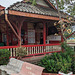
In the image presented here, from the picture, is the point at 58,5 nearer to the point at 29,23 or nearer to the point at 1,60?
the point at 29,23

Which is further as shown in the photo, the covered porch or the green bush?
the covered porch

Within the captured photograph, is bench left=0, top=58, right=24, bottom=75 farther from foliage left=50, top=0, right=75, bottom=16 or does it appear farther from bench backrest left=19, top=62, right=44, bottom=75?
foliage left=50, top=0, right=75, bottom=16

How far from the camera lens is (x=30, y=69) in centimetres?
449

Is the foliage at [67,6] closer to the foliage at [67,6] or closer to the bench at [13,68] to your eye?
the foliage at [67,6]

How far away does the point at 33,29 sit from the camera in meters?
10.7

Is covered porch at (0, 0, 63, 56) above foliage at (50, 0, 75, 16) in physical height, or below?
below

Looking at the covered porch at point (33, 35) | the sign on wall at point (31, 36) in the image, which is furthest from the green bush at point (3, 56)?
the sign on wall at point (31, 36)

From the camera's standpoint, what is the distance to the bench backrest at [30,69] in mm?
4152

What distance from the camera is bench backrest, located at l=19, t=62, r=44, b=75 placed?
415 centimetres

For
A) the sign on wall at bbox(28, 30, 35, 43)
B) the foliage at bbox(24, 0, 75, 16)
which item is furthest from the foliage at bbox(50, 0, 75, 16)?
the sign on wall at bbox(28, 30, 35, 43)

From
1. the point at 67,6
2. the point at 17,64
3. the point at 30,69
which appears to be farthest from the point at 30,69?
the point at 67,6

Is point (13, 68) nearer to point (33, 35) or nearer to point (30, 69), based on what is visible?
point (30, 69)

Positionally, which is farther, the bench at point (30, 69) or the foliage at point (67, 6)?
the foliage at point (67, 6)

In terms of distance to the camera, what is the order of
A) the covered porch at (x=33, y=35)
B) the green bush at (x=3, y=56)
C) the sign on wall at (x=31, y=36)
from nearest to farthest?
the green bush at (x=3, y=56), the covered porch at (x=33, y=35), the sign on wall at (x=31, y=36)
